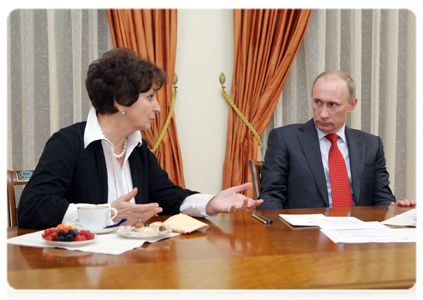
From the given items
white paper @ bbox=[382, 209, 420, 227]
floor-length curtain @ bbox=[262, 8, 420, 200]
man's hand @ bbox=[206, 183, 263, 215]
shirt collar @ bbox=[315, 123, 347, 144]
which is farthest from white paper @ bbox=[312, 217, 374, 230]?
floor-length curtain @ bbox=[262, 8, 420, 200]

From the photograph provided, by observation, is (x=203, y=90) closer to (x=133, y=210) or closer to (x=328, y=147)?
(x=328, y=147)

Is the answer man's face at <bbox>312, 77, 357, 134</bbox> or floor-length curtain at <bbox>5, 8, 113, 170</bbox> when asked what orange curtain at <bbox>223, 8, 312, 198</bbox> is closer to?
man's face at <bbox>312, 77, 357, 134</bbox>

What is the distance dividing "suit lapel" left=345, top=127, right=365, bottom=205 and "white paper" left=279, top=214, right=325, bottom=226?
72 centimetres

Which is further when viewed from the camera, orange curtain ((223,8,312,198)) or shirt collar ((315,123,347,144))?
orange curtain ((223,8,312,198))

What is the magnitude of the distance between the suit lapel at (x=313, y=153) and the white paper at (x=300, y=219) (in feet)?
2.03

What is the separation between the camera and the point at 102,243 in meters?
1.07

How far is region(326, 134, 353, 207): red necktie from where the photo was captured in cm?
210

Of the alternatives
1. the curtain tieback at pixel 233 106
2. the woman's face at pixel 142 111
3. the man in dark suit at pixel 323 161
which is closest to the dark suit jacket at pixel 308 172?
the man in dark suit at pixel 323 161

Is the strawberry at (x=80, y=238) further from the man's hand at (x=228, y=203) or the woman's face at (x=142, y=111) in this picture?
the woman's face at (x=142, y=111)

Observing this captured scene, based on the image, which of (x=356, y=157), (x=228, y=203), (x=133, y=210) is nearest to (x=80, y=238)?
(x=133, y=210)

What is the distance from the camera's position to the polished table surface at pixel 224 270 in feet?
2.45
